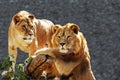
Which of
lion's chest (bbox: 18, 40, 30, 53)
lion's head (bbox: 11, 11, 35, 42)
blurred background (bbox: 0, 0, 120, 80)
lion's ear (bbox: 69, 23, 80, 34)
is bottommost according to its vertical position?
blurred background (bbox: 0, 0, 120, 80)

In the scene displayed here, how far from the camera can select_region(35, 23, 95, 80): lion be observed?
28.3 ft

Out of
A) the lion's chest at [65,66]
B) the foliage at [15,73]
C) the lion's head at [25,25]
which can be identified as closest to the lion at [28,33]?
the lion's head at [25,25]

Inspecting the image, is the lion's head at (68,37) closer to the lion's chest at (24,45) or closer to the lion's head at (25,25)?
the lion's head at (25,25)

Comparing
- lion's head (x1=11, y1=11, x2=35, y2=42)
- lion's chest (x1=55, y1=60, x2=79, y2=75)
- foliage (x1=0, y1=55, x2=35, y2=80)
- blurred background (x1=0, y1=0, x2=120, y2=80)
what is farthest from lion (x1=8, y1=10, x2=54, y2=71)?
blurred background (x1=0, y1=0, x2=120, y2=80)

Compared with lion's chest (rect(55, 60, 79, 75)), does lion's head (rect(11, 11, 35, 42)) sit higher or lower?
higher

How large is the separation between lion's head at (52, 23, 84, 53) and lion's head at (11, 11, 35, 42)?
1.81 ft

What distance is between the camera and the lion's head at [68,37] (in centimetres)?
860

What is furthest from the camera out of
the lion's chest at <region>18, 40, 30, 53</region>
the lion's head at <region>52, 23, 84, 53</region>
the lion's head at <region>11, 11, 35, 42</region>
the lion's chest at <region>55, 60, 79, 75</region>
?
the lion's chest at <region>18, 40, 30, 53</region>

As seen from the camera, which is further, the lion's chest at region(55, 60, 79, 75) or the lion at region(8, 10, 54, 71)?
the lion at region(8, 10, 54, 71)

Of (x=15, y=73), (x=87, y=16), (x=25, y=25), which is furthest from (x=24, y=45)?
(x=87, y=16)

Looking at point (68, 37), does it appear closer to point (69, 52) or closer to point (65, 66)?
point (69, 52)

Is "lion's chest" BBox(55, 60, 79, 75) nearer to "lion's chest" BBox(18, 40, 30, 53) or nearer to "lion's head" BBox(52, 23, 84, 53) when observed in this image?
"lion's head" BBox(52, 23, 84, 53)

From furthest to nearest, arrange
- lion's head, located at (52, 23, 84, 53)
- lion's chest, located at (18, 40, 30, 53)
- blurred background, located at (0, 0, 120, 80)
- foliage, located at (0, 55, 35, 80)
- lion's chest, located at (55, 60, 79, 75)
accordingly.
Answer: blurred background, located at (0, 0, 120, 80), lion's chest, located at (18, 40, 30, 53), lion's chest, located at (55, 60, 79, 75), lion's head, located at (52, 23, 84, 53), foliage, located at (0, 55, 35, 80)

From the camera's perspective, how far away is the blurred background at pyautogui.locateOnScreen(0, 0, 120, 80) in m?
25.2
